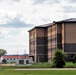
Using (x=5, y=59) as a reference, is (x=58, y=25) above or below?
above

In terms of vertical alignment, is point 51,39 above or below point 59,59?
above

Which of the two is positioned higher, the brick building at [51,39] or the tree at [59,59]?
the brick building at [51,39]

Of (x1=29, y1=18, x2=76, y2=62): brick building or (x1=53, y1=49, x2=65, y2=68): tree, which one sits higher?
(x1=29, y1=18, x2=76, y2=62): brick building

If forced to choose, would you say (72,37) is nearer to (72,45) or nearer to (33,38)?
(72,45)

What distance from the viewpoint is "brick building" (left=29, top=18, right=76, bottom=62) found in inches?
5133

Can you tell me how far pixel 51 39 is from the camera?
147500 millimetres

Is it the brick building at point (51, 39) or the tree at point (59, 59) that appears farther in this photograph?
the brick building at point (51, 39)

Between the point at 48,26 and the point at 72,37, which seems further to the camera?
the point at 48,26

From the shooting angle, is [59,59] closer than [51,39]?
Yes

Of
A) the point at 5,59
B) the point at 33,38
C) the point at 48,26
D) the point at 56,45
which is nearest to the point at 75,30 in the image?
the point at 56,45

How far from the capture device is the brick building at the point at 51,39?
428 ft

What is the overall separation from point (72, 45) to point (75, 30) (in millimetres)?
5899

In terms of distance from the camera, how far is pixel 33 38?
166 meters

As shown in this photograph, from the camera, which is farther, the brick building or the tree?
the brick building
